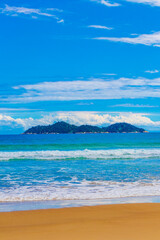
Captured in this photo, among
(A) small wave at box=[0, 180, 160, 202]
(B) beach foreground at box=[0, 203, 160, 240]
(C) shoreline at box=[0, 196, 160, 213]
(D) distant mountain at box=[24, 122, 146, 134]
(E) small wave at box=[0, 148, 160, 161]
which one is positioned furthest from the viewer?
(D) distant mountain at box=[24, 122, 146, 134]

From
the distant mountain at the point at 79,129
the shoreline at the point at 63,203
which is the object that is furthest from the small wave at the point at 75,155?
the distant mountain at the point at 79,129

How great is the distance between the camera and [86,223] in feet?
20.9

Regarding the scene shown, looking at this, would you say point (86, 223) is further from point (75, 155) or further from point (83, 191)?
point (75, 155)

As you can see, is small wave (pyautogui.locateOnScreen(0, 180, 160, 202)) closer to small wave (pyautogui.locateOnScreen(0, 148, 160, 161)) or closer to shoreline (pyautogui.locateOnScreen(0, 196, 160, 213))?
shoreline (pyautogui.locateOnScreen(0, 196, 160, 213))

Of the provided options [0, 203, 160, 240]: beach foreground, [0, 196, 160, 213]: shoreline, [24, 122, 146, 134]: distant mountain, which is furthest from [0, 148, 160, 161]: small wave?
[24, 122, 146, 134]: distant mountain

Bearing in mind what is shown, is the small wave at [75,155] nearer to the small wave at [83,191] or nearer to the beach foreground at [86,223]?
the small wave at [83,191]

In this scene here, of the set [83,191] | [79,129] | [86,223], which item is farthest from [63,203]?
[79,129]

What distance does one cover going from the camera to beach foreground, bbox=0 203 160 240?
5.54 meters

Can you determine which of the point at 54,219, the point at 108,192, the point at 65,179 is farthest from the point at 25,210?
the point at 65,179

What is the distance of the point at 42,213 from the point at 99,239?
7.44ft

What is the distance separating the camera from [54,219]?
663 centimetres

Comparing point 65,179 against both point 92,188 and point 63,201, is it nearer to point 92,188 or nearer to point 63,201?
point 92,188

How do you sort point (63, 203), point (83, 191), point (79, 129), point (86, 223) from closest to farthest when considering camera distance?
1. point (86, 223)
2. point (63, 203)
3. point (83, 191)
4. point (79, 129)

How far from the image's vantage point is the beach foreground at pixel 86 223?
5.54 metres
